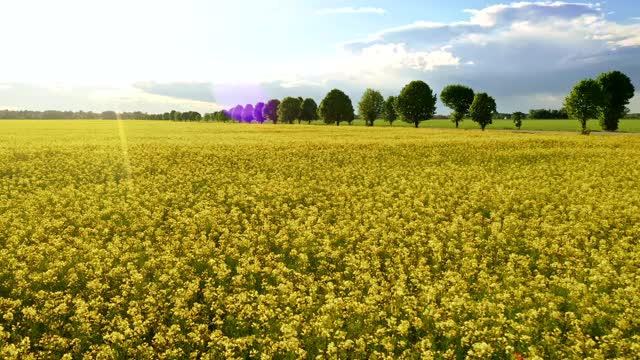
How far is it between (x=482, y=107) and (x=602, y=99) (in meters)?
25.3

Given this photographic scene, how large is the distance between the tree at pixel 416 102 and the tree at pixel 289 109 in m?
48.2

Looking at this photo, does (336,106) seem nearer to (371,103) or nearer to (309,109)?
(371,103)

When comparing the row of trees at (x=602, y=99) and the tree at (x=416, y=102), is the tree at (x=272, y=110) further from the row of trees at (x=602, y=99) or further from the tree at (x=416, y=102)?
the row of trees at (x=602, y=99)

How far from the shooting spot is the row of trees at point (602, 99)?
71875mm

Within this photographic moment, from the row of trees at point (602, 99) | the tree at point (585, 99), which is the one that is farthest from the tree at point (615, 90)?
the tree at point (585, 99)

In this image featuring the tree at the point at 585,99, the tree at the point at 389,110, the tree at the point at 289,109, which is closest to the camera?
the tree at the point at 585,99

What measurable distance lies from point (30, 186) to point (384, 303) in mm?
18893

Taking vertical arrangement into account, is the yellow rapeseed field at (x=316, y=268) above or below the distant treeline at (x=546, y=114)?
below

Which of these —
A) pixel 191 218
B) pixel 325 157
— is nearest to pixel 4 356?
pixel 191 218

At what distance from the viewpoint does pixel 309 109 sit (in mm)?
147750

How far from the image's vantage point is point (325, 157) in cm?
3325

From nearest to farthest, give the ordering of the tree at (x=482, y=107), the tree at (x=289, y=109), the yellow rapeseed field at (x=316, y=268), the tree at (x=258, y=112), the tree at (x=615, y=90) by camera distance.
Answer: the yellow rapeseed field at (x=316, y=268), the tree at (x=615, y=90), the tree at (x=482, y=107), the tree at (x=289, y=109), the tree at (x=258, y=112)

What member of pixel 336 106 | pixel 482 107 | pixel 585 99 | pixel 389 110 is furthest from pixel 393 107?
pixel 585 99

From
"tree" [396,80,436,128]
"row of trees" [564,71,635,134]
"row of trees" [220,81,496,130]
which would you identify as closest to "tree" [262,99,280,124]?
"row of trees" [220,81,496,130]
